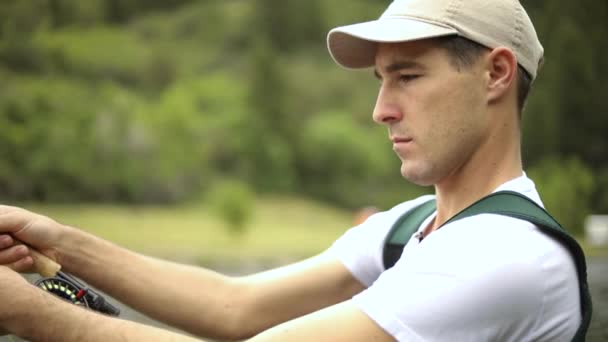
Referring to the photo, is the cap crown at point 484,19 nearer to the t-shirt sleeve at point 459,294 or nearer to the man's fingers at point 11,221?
the t-shirt sleeve at point 459,294

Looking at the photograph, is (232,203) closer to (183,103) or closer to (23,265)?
(183,103)

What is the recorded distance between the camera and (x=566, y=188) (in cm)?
754

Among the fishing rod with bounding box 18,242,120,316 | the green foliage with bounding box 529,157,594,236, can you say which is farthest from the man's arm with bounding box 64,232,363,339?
the green foliage with bounding box 529,157,594,236

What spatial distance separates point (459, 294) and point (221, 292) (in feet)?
2.07

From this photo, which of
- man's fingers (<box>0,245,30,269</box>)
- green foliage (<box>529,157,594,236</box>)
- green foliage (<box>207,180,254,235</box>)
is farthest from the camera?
green foliage (<box>207,180,254,235</box>)

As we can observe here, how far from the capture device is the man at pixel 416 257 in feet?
3.32

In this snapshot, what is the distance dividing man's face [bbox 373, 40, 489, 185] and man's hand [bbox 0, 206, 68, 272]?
57 centimetres

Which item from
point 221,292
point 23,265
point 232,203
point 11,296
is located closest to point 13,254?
point 23,265

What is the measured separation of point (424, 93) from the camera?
1.18 m

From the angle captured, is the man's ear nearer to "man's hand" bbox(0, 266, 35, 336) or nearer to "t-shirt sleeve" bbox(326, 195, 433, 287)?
"t-shirt sleeve" bbox(326, 195, 433, 287)

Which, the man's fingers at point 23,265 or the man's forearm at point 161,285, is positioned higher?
the man's fingers at point 23,265

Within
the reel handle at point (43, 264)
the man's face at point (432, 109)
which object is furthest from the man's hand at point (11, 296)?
the man's face at point (432, 109)

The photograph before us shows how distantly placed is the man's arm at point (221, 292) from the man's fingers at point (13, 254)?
0.17 m

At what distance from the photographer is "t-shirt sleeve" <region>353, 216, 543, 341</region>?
101 cm
